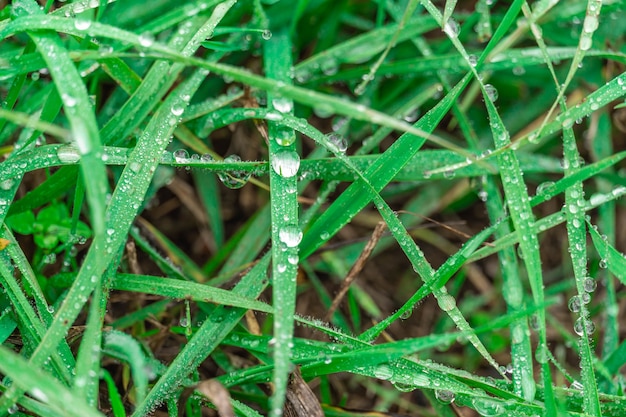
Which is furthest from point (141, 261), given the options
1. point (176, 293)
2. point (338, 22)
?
point (338, 22)

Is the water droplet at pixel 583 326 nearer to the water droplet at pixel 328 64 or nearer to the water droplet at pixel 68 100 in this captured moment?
the water droplet at pixel 328 64

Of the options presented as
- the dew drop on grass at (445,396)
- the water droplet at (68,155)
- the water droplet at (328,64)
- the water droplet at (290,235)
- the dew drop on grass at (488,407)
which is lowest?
the dew drop on grass at (488,407)

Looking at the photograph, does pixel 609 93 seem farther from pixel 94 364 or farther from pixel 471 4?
pixel 94 364

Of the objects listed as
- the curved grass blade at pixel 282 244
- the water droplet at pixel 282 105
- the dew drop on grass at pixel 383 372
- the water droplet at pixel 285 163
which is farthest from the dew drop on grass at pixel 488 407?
the water droplet at pixel 282 105

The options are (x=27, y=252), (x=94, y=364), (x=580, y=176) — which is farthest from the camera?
(x=27, y=252)

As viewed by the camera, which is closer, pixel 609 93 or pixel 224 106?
pixel 609 93

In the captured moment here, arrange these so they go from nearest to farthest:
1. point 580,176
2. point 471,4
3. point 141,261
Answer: point 580,176 < point 141,261 < point 471,4

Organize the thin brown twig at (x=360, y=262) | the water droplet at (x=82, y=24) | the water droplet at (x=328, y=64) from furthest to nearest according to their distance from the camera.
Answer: the water droplet at (x=328, y=64) < the thin brown twig at (x=360, y=262) < the water droplet at (x=82, y=24)
